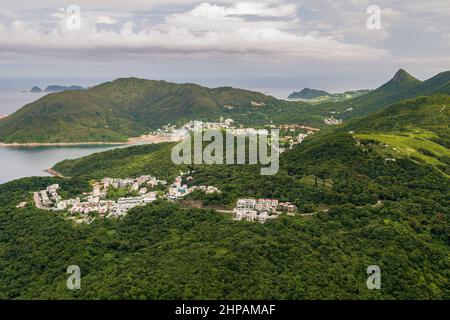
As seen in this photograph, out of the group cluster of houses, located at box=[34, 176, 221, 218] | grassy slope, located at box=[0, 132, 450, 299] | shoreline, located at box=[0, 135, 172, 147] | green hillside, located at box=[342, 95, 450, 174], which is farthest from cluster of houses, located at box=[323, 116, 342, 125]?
cluster of houses, located at box=[34, 176, 221, 218]

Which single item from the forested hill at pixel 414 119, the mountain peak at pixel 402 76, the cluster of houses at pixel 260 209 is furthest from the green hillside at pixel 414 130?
the mountain peak at pixel 402 76

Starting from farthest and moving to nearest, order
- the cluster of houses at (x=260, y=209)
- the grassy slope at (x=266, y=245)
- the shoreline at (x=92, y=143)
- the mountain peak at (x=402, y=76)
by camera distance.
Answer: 1. the mountain peak at (x=402, y=76)
2. the shoreline at (x=92, y=143)
3. the cluster of houses at (x=260, y=209)
4. the grassy slope at (x=266, y=245)

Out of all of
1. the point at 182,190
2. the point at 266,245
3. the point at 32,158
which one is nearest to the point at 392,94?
the point at 32,158

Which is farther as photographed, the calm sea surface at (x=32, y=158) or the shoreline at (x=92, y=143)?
the shoreline at (x=92, y=143)

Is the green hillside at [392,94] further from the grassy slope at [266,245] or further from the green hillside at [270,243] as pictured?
the grassy slope at [266,245]

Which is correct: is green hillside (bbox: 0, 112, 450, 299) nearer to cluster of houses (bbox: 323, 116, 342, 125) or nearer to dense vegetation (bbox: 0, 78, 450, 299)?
dense vegetation (bbox: 0, 78, 450, 299)

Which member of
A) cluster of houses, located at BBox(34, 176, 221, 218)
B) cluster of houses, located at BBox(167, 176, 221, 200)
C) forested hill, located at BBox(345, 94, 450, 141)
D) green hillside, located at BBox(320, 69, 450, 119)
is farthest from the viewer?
green hillside, located at BBox(320, 69, 450, 119)

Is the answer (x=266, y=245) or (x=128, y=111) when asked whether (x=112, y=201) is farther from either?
(x=128, y=111)
